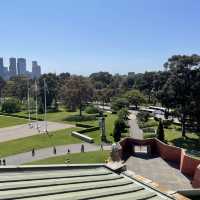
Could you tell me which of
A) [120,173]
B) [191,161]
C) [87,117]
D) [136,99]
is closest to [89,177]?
[120,173]

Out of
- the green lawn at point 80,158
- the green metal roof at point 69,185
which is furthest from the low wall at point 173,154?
the green metal roof at point 69,185

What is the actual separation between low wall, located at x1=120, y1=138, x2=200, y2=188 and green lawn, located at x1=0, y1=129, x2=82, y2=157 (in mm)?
10813

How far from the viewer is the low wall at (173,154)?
3328cm

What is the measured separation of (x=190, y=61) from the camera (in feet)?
160

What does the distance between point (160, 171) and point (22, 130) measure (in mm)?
34260

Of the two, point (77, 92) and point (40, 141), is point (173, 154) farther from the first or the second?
point (77, 92)

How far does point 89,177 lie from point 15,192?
14.9 feet

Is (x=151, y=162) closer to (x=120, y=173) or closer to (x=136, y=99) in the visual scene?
(x=120, y=173)

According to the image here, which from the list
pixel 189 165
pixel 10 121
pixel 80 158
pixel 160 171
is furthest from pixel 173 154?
pixel 10 121

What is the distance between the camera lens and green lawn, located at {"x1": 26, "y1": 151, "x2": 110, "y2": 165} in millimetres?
37656

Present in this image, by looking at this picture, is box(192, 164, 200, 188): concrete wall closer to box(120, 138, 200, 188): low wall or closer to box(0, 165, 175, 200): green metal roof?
box(120, 138, 200, 188): low wall

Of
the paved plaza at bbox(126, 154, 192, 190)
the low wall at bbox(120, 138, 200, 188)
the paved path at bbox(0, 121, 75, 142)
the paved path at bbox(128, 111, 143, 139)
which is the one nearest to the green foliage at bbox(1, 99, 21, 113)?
the paved path at bbox(0, 121, 75, 142)

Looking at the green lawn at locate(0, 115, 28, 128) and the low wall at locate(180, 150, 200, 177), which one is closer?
the low wall at locate(180, 150, 200, 177)

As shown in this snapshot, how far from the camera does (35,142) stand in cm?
5056
